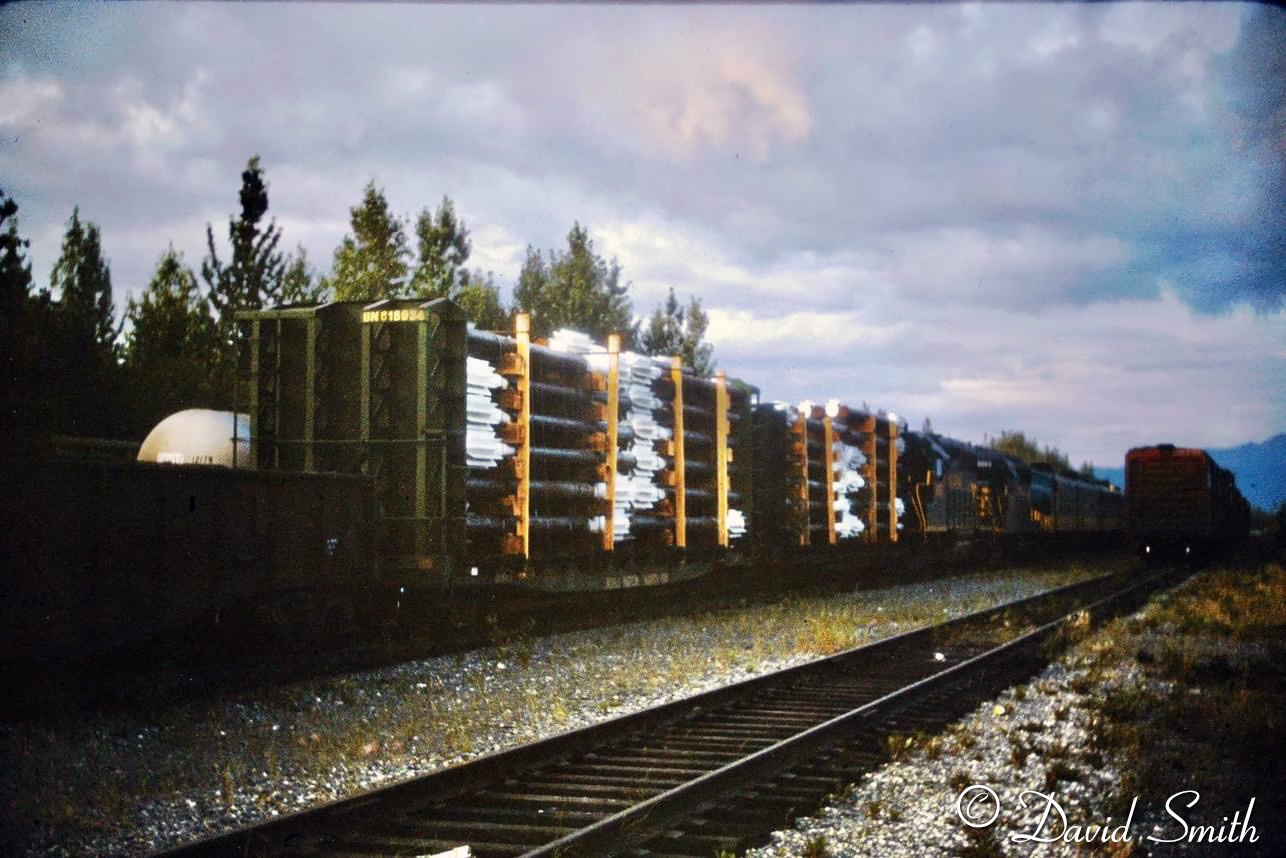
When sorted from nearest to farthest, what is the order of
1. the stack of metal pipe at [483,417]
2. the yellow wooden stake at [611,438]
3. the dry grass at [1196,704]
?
1. the dry grass at [1196,704]
2. the stack of metal pipe at [483,417]
3. the yellow wooden stake at [611,438]

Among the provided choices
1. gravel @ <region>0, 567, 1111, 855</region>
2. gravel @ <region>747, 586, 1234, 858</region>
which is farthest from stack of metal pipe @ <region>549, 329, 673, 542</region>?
gravel @ <region>747, 586, 1234, 858</region>

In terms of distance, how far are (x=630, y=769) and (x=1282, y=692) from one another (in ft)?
23.4

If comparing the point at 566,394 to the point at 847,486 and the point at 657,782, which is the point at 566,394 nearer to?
the point at 657,782

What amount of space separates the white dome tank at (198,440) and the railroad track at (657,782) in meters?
7.39

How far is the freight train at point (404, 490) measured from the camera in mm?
8273

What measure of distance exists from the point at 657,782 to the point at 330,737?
2.47 m

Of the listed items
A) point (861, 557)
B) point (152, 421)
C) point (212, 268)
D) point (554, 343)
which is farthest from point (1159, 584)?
point (212, 268)

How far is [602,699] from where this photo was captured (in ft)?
31.8

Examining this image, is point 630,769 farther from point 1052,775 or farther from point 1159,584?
point 1159,584

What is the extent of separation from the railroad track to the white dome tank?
7386mm
